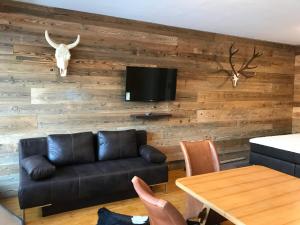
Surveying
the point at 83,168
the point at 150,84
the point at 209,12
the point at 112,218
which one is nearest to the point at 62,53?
the point at 150,84

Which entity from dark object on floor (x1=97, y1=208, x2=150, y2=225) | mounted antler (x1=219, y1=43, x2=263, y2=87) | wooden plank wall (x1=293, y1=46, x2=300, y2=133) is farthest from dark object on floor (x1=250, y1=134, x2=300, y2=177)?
wooden plank wall (x1=293, y1=46, x2=300, y2=133)

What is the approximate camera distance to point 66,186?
2.86 meters

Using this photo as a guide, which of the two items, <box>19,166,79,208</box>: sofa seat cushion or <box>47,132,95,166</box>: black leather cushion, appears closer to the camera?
<box>19,166,79,208</box>: sofa seat cushion

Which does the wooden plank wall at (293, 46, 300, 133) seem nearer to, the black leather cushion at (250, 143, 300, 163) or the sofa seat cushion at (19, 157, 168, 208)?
the black leather cushion at (250, 143, 300, 163)

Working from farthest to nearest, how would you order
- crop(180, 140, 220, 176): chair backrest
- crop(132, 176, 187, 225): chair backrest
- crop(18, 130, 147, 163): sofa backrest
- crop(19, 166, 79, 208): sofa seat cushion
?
crop(18, 130, 147, 163): sofa backrest
crop(19, 166, 79, 208): sofa seat cushion
crop(180, 140, 220, 176): chair backrest
crop(132, 176, 187, 225): chair backrest

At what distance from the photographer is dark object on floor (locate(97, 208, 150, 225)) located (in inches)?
108

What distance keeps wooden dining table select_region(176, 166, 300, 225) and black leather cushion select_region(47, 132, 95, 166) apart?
6.02 feet

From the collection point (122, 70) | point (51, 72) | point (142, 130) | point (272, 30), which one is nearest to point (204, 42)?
point (272, 30)

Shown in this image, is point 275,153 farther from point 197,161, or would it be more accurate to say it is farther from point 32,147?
point 32,147

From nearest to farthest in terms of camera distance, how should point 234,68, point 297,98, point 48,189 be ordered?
1. point 48,189
2. point 234,68
3. point 297,98

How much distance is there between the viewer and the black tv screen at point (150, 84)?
3.92 meters

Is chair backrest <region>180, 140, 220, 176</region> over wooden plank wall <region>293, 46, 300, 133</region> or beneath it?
beneath

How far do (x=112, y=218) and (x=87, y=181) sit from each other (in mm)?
499

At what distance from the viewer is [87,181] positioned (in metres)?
2.97
